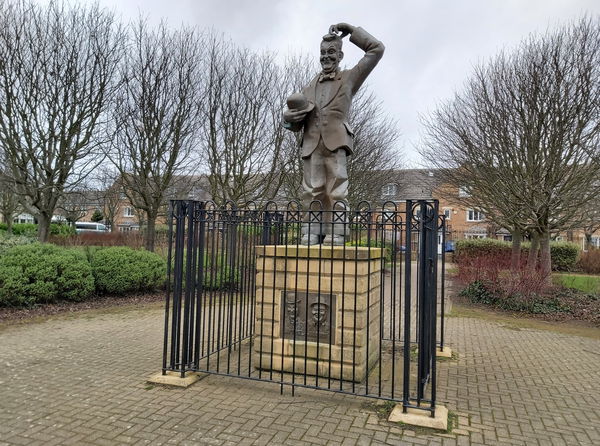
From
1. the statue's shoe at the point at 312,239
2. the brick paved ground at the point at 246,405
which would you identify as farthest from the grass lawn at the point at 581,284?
the statue's shoe at the point at 312,239

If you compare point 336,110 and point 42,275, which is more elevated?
point 336,110

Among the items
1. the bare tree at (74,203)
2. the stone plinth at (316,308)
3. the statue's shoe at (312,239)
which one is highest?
the bare tree at (74,203)

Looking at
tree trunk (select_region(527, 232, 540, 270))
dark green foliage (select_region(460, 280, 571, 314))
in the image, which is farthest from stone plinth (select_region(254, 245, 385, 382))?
tree trunk (select_region(527, 232, 540, 270))

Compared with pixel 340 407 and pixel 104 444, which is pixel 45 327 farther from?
pixel 340 407

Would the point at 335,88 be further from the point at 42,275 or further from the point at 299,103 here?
the point at 42,275

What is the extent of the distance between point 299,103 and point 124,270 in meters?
7.32

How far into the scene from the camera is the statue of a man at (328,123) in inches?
194

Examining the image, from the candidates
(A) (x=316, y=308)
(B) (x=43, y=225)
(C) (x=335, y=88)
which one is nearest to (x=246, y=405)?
(A) (x=316, y=308)

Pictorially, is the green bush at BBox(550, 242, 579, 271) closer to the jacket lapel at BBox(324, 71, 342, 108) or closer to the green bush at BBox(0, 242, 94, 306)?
the jacket lapel at BBox(324, 71, 342, 108)

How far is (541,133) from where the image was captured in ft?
36.4

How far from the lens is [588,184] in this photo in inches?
431

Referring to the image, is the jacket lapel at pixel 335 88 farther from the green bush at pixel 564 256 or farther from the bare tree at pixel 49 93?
the green bush at pixel 564 256

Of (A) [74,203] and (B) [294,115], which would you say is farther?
(A) [74,203]

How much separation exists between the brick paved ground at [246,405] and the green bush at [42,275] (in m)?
2.37
